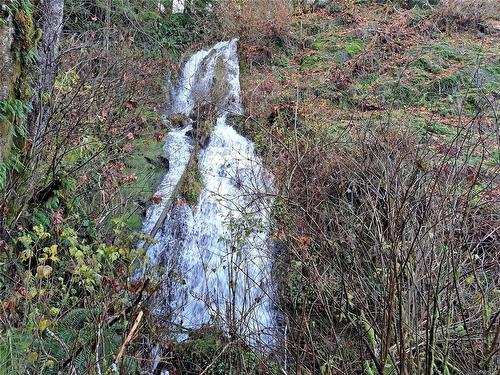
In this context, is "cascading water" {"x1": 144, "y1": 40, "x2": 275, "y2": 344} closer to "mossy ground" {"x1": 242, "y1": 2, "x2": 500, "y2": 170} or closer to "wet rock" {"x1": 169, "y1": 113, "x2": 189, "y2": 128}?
"wet rock" {"x1": 169, "y1": 113, "x2": 189, "y2": 128}

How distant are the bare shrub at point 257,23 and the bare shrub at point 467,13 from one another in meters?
5.30

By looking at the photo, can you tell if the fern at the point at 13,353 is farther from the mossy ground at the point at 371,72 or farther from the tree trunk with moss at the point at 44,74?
the mossy ground at the point at 371,72

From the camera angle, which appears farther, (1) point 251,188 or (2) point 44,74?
(1) point 251,188

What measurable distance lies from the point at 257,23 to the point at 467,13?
7047 millimetres

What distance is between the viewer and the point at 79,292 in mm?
4668

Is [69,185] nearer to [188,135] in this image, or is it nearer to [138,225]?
[138,225]

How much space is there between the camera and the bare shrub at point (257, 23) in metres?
13.3

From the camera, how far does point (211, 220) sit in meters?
7.53

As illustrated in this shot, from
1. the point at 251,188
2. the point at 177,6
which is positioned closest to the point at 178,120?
the point at 251,188

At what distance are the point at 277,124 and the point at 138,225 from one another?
430 centimetres

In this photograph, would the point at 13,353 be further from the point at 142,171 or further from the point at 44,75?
the point at 142,171

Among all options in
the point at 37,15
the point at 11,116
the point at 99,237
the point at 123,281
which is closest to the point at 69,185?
the point at 99,237

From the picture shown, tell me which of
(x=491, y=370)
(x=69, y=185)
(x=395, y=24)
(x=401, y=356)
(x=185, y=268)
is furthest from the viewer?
(x=395, y=24)

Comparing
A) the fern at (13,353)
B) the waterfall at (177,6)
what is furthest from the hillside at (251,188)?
the waterfall at (177,6)
